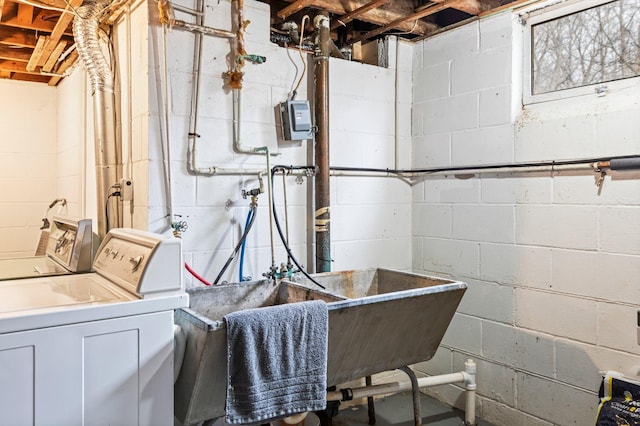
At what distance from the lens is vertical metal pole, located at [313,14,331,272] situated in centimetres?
269

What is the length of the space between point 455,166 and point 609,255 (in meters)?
1.02

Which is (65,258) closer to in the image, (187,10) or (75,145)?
(187,10)

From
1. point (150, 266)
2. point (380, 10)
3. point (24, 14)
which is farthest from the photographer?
point (380, 10)

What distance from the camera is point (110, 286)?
1.69 meters

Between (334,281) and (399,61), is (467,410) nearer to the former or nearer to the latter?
(334,281)

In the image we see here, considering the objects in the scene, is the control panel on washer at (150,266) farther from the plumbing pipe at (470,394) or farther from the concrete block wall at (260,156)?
the plumbing pipe at (470,394)

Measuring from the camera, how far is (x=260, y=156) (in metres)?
2.54

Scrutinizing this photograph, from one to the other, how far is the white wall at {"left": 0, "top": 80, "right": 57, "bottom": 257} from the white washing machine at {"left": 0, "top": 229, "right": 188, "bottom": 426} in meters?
2.73

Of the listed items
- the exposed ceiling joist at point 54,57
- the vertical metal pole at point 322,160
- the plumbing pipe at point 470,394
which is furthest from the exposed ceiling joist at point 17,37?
the plumbing pipe at point 470,394

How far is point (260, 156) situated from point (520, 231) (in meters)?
1.52

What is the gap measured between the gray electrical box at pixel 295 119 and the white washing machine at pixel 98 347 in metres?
1.16

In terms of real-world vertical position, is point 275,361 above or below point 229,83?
below

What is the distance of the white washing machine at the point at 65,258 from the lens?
1996 mm

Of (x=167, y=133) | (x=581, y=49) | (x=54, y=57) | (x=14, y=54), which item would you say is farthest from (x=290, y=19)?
(x=14, y=54)
